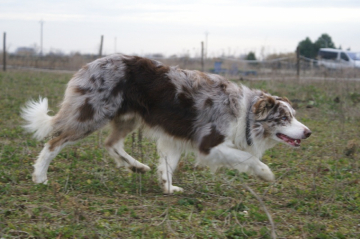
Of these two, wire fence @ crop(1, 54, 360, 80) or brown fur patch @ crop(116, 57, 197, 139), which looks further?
wire fence @ crop(1, 54, 360, 80)

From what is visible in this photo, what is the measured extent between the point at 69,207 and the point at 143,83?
1.87 m

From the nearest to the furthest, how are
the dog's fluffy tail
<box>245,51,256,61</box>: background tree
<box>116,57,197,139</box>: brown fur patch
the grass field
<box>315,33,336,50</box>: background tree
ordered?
the grass field
<box>116,57,197,139</box>: brown fur patch
the dog's fluffy tail
<box>315,33,336,50</box>: background tree
<box>245,51,256,61</box>: background tree

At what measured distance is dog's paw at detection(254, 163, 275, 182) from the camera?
5422mm

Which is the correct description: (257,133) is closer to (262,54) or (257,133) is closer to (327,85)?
(327,85)

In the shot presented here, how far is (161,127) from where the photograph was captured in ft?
19.3

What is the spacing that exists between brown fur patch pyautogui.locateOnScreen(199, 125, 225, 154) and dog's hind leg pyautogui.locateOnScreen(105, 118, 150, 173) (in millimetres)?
1140

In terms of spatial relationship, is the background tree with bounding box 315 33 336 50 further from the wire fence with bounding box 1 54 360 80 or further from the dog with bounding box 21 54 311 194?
the dog with bounding box 21 54 311 194

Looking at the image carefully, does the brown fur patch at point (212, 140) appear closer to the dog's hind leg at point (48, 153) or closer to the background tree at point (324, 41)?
the dog's hind leg at point (48, 153)

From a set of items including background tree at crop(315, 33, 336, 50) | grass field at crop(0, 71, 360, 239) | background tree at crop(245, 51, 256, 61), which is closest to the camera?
grass field at crop(0, 71, 360, 239)

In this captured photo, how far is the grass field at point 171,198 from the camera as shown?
4.18m

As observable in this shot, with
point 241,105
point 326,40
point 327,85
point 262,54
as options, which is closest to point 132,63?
point 241,105

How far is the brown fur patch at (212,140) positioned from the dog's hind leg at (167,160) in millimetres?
519

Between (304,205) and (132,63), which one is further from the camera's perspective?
(132,63)

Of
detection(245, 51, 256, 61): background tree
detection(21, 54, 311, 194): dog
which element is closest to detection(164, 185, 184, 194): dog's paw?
detection(21, 54, 311, 194): dog
